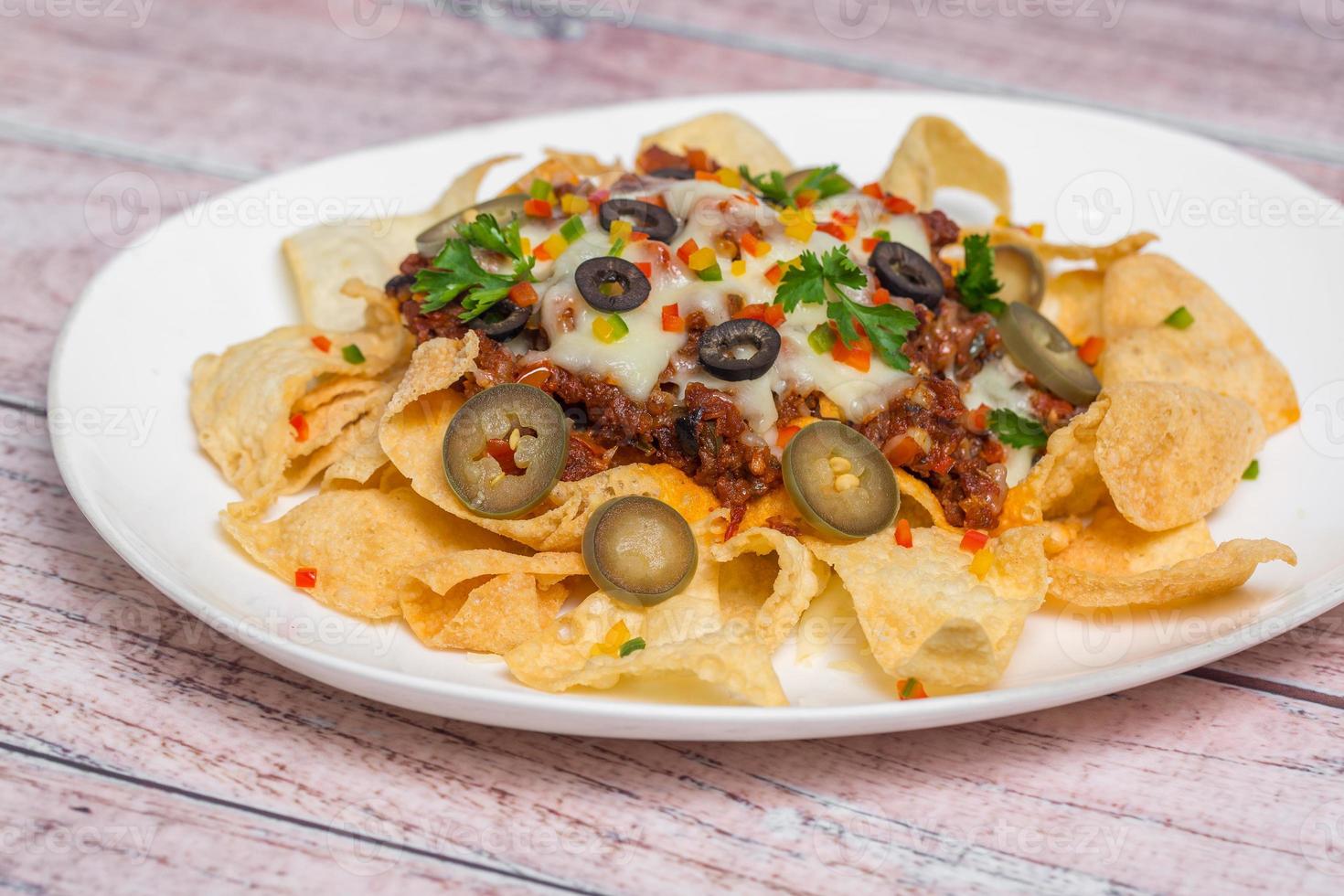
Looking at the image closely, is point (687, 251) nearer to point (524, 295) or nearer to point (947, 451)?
point (524, 295)

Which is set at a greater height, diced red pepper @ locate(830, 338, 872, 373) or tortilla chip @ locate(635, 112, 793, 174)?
tortilla chip @ locate(635, 112, 793, 174)

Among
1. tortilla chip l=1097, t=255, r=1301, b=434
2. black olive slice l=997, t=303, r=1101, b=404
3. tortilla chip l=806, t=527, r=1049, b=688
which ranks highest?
tortilla chip l=1097, t=255, r=1301, b=434

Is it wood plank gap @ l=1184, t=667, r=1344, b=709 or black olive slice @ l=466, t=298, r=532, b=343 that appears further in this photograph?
black olive slice @ l=466, t=298, r=532, b=343

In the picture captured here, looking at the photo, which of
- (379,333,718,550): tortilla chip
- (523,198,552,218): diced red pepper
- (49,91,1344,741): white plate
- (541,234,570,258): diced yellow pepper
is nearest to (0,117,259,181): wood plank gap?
(49,91,1344,741): white plate

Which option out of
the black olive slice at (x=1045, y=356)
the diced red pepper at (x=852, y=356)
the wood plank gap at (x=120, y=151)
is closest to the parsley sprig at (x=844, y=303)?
the diced red pepper at (x=852, y=356)

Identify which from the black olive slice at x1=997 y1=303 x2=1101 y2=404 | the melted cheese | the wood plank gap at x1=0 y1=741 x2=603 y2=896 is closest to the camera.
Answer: the wood plank gap at x1=0 y1=741 x2=603 y2=896

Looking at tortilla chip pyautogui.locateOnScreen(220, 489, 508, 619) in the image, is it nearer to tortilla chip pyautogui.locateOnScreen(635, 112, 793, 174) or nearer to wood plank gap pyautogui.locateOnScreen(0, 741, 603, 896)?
wood plank gap pyautogui.locateOnScreen(0, 741, 603, 896)

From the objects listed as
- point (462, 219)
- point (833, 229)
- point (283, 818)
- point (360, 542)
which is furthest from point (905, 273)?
point (283, 818)
